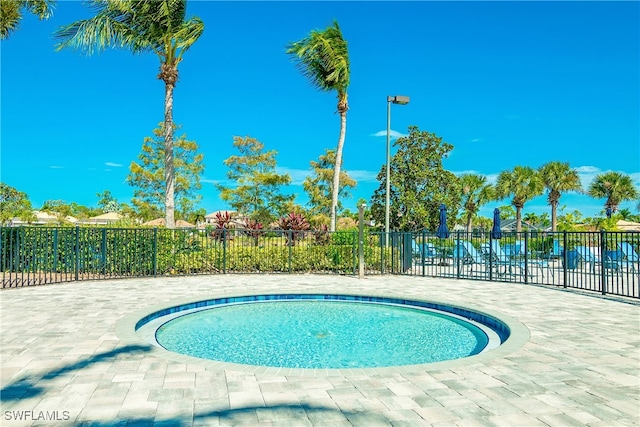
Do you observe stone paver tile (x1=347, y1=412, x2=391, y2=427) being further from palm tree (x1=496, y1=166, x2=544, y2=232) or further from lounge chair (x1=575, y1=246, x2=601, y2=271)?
palm tree (x1=496, y1=166, x2=544, y2=232)

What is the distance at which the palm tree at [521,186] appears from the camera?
38.5 m

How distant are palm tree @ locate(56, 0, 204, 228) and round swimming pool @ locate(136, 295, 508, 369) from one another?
23.6 feet

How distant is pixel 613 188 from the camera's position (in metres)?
40.8

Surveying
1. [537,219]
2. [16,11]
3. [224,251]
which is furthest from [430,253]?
[537,219]

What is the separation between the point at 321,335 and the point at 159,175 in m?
25.5

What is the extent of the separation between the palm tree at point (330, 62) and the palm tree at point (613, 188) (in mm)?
36125

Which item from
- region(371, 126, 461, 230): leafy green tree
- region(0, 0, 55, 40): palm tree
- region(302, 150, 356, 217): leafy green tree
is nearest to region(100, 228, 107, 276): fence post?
region(0, 0, 55, 40): palm tree

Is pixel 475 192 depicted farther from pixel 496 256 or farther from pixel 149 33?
pixel 149 33

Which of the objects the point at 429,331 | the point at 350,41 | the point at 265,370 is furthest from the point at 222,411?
the point at 350,41

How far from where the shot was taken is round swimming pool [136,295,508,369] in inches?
228

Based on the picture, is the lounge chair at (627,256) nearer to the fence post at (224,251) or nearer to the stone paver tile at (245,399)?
the stone paver tile at (245,399)

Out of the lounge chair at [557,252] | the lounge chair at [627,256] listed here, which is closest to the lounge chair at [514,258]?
the lounge chair at [557,252]

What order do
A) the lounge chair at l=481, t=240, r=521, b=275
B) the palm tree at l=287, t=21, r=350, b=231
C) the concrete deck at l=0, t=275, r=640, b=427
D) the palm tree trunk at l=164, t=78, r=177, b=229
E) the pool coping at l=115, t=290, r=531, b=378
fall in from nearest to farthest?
the concrete deck at l=0, t=275, r=640, b=427 → the pool coping at l=115, t=290, r=531, b=378 → the lounge chair at l=481, t=240, r=521, b=275 → the palm tree trunk at l=164, t=78, r=177, b=229 → the palm tree at l=287, t=21, r=350, b=231

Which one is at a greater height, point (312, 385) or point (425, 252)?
point (425, 252)
